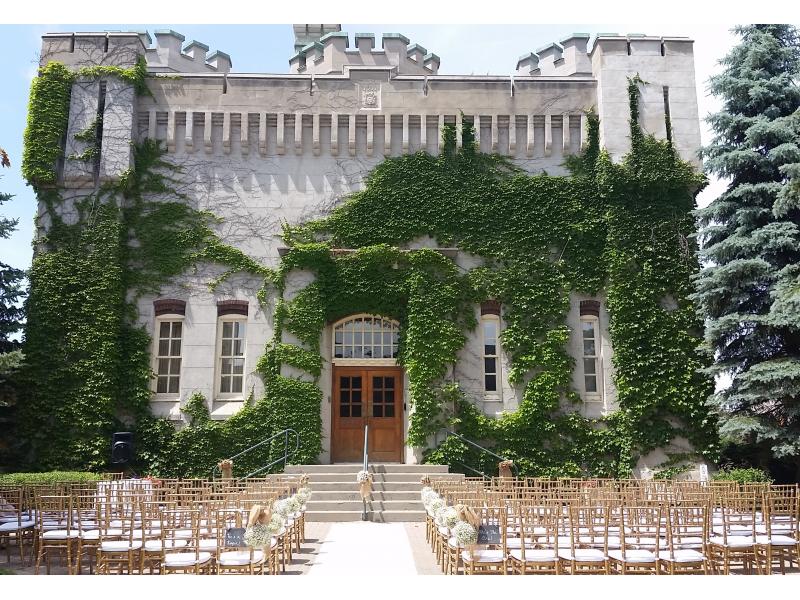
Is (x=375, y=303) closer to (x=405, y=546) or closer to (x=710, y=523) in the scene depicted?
(x=405, y=546)

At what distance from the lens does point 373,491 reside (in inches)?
599

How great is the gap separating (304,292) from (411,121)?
210 inches

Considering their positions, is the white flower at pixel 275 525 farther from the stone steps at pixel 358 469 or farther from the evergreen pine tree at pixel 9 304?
the evergreen pine tree at pixel 9 304

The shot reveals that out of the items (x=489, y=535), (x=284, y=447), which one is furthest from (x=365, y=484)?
(x=489, y=535)

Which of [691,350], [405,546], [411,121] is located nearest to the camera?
[405,546]

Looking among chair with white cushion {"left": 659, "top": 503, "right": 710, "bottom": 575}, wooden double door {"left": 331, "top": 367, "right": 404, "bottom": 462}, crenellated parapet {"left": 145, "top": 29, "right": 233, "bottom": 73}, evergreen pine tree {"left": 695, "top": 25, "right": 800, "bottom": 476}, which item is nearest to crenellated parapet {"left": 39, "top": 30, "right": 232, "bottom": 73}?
crenellated parapet {"left": 145, "top": 29, "right": 233, "bottom": 73}

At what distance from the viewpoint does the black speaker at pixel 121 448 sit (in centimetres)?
1659

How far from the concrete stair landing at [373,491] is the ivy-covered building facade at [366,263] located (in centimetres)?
86

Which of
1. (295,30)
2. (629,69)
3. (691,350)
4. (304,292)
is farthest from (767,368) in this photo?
(295,30)

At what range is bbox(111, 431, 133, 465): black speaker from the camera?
16.6 m

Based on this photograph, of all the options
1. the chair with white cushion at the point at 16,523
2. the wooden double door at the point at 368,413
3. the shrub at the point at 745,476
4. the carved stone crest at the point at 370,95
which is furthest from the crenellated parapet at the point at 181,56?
the shrub at the point at 745,476

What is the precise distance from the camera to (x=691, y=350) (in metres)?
17.5

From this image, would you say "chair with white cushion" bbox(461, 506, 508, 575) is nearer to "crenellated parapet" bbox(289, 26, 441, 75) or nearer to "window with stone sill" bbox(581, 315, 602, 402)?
"window with stone sill" bbox(581, 315, 602, 402)

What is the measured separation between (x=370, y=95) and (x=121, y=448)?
10544mm
